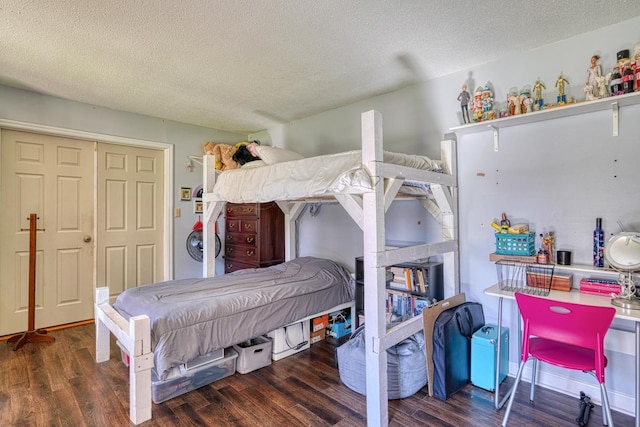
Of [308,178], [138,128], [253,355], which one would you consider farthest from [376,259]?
[138,128]

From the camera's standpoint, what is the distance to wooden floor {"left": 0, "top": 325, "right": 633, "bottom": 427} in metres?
1.95

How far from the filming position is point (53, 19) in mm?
1979

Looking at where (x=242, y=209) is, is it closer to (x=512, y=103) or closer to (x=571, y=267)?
(x=512, y=103)

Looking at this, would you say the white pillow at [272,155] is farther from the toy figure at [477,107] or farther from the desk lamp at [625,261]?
the desk lamp at [625,261]

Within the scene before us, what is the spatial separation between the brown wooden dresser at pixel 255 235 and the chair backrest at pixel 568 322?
263 centimetres

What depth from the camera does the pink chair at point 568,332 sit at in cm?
160

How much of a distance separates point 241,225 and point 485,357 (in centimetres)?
288

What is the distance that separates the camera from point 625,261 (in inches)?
71.7

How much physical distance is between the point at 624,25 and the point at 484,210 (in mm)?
1413

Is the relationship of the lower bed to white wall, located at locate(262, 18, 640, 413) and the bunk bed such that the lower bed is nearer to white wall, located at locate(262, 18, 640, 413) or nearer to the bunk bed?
the bunk bed

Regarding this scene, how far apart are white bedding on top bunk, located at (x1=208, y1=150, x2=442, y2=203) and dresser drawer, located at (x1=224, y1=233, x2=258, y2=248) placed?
0.87 meters

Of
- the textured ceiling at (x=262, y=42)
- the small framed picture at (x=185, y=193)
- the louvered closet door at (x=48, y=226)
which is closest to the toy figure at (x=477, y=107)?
the textured ceiling at (x=262, y=42)

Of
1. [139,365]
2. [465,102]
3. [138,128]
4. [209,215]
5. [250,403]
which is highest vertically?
[138,128]

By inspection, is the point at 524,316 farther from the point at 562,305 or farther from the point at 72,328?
the point at 72,328
